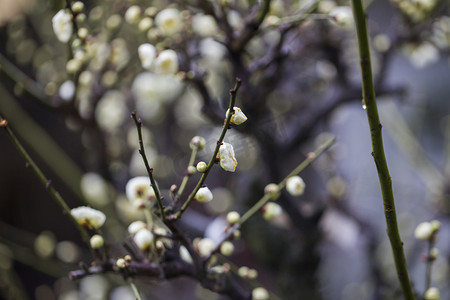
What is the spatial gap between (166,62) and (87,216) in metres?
0.14

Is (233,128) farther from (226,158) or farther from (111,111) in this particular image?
(111,111)

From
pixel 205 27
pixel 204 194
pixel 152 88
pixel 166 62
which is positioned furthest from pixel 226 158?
pixel 152 88

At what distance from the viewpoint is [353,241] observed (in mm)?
897

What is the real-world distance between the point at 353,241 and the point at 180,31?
A: 0.62m

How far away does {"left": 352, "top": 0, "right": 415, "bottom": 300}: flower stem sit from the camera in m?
0.21

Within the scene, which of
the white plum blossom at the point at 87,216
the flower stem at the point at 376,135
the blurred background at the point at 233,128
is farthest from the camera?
the blurred background at the point at 233,128

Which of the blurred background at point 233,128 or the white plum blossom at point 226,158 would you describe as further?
the blurred background at point 233,128

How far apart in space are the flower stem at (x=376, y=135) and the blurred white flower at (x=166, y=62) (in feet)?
0.64

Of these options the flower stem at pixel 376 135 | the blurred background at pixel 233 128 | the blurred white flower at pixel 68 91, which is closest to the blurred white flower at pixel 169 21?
the blurred background at pixel 233 128

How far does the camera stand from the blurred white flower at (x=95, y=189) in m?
0.65

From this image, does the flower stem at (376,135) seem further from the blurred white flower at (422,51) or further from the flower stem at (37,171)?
the blurred white flower at (422,51)

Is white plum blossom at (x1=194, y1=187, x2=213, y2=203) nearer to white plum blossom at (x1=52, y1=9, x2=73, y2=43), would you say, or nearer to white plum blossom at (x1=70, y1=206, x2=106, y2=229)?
white plum blossom at (x1=70, y1=206, x2=106, y2=229)

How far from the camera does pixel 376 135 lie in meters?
0.23

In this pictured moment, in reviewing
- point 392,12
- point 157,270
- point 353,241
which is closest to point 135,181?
point 157,270
